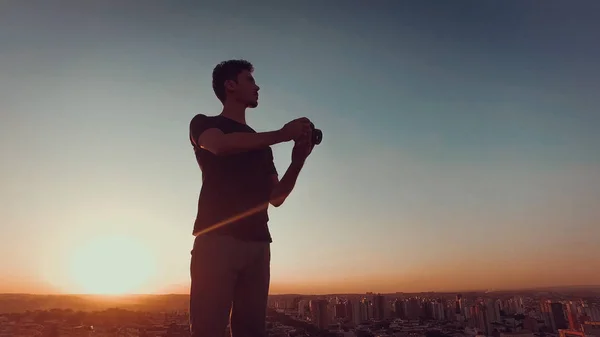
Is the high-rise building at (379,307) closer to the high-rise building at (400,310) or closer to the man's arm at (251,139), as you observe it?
the high-rise building at (400,310)

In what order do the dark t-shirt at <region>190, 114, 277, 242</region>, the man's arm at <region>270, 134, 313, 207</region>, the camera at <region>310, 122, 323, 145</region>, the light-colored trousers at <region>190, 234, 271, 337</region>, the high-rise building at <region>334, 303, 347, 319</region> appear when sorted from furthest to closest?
the high-rise building at <region>334, 303, 347, 319</region> → the man's arm at <region>270, 134, 313, 207</region> → the camera at <region>310, 122, 323, 145</region> → the dark t-shirt at <region>190, 114, 277, 242</region> → the light-colored trousers at <region>190, 234, 271, 337</region>

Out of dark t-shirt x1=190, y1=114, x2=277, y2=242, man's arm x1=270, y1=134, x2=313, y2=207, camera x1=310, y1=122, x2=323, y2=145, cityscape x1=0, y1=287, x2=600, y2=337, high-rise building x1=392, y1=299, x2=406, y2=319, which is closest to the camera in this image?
dark t-shirt x1=190, y1=114, x2=277, y2=242

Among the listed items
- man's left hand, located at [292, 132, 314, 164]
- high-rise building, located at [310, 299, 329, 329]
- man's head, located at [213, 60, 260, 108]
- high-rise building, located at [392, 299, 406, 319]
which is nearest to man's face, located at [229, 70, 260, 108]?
man's head, located at [213, 60, 260, 108]

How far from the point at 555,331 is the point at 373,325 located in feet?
67.9

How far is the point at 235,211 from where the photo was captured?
162 centimetres

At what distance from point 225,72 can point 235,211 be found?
0.78 meters

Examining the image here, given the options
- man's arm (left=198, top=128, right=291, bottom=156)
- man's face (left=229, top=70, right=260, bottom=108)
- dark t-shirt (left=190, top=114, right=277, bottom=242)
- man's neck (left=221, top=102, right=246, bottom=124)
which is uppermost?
man's face (left=229, top=70, right=260, bottom=108)

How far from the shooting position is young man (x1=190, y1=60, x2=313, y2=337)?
149cm

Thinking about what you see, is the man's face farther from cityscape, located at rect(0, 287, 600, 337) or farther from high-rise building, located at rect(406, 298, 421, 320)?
high-rise building, located at rect(406, 298, 421, 320)

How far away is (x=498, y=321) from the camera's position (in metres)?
50.8

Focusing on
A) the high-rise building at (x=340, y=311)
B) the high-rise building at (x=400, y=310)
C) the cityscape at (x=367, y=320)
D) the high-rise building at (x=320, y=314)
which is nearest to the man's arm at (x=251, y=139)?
the cityscape at (x=367, y=320)

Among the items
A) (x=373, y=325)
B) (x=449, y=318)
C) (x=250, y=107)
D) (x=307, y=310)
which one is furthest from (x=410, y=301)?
(x=250, y=107)

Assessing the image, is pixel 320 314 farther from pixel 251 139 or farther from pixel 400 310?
pixel 251 139

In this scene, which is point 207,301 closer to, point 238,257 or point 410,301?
point 238,257
